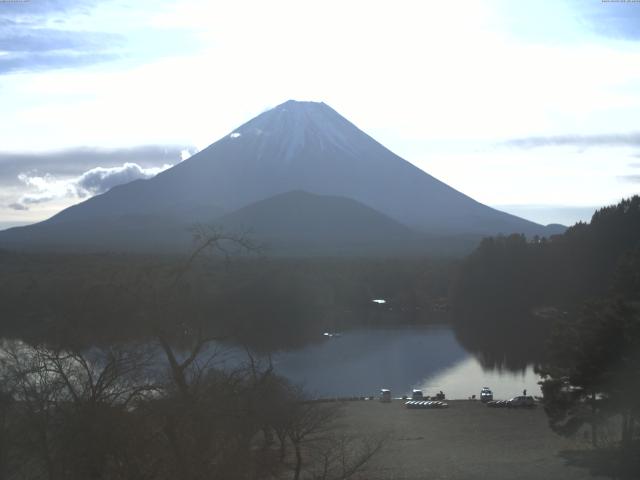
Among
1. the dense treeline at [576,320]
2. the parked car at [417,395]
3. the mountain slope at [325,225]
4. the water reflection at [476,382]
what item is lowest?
the water reflection at [476,382]

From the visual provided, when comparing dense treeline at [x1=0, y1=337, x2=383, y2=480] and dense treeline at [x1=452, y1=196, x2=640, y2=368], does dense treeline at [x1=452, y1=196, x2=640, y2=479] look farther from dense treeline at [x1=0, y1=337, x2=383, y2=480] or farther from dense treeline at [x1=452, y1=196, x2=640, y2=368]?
dense treeline at [x1=0, y1=337, x2=383, y2=480]

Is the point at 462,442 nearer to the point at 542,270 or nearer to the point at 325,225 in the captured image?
the point at 542,270

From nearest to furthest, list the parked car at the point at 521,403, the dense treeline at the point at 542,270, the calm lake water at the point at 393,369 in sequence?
1. the parked car at the point at 521,403
2. the calm lake water at the point at 393,369
3. the dense treeline at the point at 542,270

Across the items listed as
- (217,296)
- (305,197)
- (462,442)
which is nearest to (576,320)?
(462,442)

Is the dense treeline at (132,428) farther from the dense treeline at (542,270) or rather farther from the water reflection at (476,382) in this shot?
the dense treeline at (542,270)

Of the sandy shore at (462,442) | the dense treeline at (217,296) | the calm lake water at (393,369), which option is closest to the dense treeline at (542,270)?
the dense treeline at (217,296)

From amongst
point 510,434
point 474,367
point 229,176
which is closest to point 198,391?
point 510,434
